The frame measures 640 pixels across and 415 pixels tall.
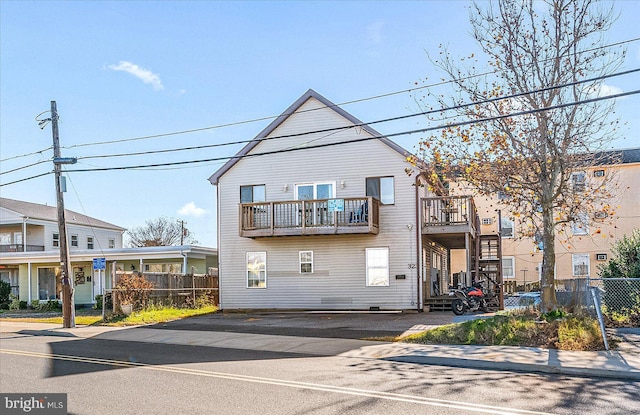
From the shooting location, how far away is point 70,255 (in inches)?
1300

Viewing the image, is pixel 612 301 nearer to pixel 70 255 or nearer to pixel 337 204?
pixel 337 204

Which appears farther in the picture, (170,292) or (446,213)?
(170,292)

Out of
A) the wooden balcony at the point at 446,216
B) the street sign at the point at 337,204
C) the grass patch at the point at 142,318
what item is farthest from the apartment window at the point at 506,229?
the grass patch at the point at 142,318

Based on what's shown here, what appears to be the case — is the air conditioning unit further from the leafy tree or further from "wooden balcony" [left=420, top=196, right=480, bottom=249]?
the leafy tree

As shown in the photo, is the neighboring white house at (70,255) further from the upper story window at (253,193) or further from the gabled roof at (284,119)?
the gabled roof at (284,119)

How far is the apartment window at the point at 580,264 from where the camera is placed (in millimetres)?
34938

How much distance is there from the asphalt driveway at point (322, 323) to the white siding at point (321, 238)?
3.37ft

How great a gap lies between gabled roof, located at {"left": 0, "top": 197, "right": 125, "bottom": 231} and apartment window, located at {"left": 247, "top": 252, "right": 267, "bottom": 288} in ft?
55.7

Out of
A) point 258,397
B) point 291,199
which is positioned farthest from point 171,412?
point 291,199

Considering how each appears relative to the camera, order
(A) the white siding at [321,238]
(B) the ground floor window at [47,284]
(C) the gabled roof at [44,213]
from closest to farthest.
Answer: (A) the white siding at [321,238] < (B) the ground floor window at [47,284] < (C) the gabled roof at [44,213]

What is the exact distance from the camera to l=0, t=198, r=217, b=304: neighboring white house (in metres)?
32.2

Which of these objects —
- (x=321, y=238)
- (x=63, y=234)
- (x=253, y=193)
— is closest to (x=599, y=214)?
(x=321, y=238)

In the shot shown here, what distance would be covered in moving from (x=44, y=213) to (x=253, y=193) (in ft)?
72.3

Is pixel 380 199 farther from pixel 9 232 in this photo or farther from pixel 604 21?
pixel 9 232
